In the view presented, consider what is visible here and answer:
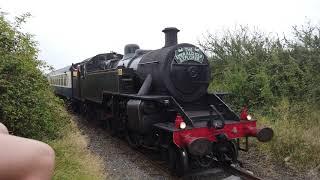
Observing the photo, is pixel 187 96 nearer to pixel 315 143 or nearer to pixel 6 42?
pixel 315 143

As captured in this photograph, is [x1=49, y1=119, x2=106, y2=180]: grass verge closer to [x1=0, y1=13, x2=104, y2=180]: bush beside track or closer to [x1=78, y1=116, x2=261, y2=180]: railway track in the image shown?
[x1=0, y1=13, x2=104, y2=180]: bush beside track

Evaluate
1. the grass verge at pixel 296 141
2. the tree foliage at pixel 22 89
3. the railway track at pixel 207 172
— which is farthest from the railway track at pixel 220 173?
the tree foliage at pixel 22 89

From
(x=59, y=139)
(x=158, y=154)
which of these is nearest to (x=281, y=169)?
(x=158, y=154)

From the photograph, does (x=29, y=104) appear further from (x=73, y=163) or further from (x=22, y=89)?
(x=73, y=163)

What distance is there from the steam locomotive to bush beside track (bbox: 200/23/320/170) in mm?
1145

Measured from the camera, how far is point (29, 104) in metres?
7.31

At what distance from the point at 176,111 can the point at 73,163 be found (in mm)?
2283

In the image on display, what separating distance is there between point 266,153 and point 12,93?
5449mm

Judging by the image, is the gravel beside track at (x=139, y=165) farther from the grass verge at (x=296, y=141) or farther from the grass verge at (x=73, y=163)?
the grass verge at (x=73, y=163)

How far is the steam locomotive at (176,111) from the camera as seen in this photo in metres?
7.29

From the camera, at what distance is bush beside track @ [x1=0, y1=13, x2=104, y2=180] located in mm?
6766

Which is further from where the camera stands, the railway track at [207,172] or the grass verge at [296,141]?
the grass verge at [296,141]

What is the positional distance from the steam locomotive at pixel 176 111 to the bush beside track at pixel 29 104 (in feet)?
4.51

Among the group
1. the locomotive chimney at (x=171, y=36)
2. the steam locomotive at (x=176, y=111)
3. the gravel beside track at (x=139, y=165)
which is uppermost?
the locomotive chimney at (x=171, y=36)
